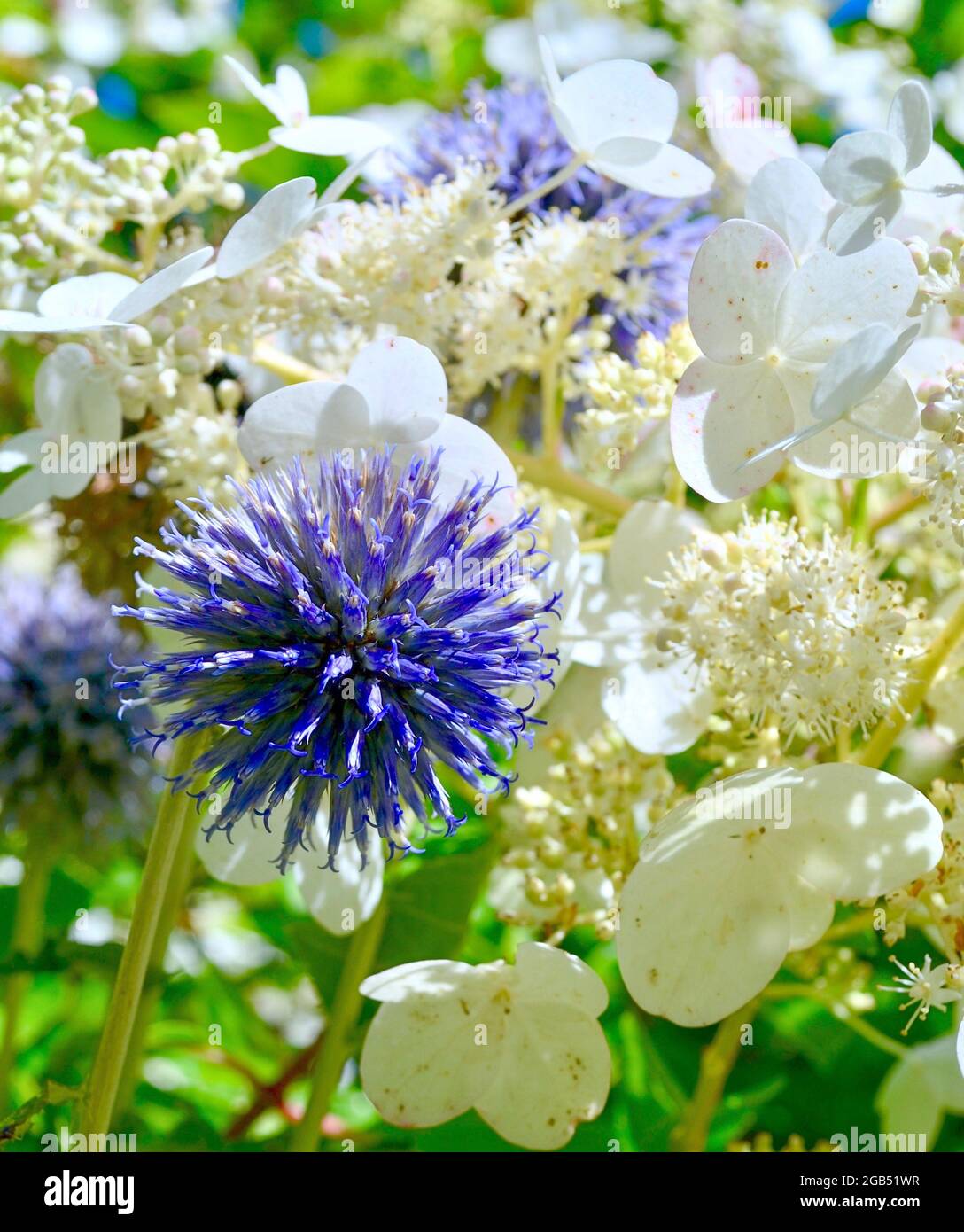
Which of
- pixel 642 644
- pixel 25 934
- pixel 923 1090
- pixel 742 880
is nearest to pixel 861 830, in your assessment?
pixel 742 880

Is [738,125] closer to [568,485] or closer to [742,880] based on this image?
[568,485]

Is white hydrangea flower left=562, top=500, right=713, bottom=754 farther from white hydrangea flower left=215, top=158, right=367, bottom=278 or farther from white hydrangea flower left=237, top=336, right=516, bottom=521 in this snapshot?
white hydrangea flower left=215, top=158, right=367, bottom=278

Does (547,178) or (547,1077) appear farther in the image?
(547,178)

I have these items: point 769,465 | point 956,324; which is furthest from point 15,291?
point 956,324

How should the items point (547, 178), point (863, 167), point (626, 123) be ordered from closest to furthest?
point (863, 167)
point (626, 123)
point (547, 178)

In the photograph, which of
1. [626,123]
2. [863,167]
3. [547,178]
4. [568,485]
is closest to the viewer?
[863,167]

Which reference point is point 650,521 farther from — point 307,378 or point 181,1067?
point 181,1067

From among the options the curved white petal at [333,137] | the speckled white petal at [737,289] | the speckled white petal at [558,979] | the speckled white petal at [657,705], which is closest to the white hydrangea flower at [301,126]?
the curved white petal at [333,137]
